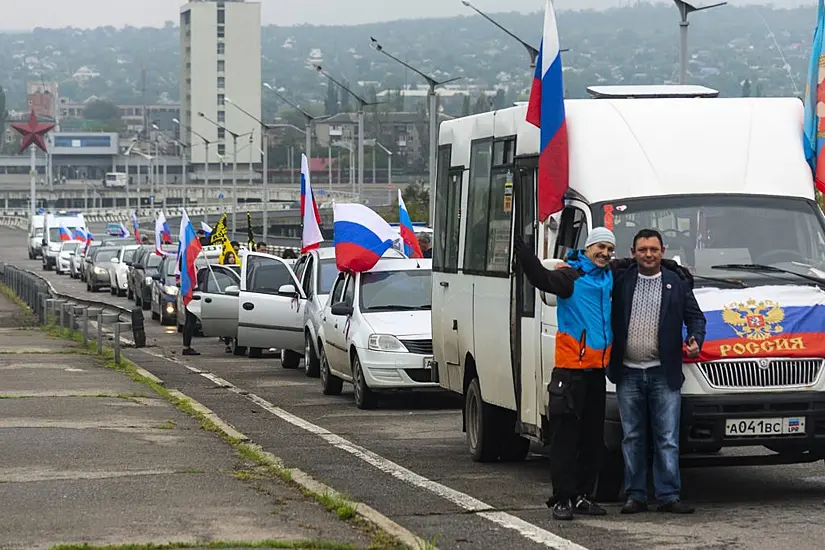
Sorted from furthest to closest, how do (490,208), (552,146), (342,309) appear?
(342,309) → (490,208) → (552,146)

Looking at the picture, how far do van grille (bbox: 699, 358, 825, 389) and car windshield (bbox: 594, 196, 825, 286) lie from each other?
2.86 ft

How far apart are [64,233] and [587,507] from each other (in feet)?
255

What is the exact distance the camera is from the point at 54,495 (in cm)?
1131

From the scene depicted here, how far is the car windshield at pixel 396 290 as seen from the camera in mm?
19969

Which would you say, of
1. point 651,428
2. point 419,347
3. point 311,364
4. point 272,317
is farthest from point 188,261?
point 651,428

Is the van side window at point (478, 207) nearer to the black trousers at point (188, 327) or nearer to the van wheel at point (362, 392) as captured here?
the van wheel at point (362, 392)

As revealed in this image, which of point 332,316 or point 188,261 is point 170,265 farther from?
point 332,316

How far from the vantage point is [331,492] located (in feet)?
37.9

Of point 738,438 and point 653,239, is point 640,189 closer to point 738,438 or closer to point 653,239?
point 653,239

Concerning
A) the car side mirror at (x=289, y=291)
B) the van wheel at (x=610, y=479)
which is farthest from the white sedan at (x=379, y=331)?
the van wheel at (x=610, y=479)

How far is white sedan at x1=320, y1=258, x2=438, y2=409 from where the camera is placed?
61.8 ft

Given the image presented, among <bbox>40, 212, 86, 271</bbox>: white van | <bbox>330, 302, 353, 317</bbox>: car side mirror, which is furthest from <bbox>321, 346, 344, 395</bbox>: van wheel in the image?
<bbox>40, 212, 86, 271</bbox>: white van

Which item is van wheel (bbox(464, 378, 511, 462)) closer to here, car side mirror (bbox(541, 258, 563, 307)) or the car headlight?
car side mirror (bbox(541, 258, 563, 307))

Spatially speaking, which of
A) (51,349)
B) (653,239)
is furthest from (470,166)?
(51,349)
